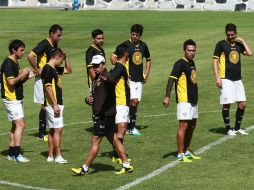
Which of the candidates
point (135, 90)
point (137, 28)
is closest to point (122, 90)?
point (137, 28)

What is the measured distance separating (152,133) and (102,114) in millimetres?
4755

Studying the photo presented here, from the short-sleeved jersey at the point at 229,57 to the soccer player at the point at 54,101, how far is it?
444 cm

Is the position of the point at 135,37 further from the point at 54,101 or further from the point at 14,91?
the point at 54,101

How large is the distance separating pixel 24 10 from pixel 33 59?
40.1 metres

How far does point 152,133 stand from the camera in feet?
66.8

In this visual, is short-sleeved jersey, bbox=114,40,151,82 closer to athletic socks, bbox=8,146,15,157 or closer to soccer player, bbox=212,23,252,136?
soccer player, bbox=212,23,252,136

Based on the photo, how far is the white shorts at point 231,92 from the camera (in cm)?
1984

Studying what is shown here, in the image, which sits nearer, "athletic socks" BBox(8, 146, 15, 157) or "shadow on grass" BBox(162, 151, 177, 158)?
"athletic socks" BBox(8, 146, 15, 157)

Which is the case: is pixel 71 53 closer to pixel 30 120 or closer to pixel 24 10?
pixel 30 120

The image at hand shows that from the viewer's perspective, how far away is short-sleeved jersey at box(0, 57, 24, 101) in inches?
677

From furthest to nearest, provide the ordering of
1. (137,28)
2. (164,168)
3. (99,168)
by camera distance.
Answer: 1. (137,28)
2. (99,168)
3. (164,168)

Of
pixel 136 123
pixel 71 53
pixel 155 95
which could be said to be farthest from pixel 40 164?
pixel 71 53

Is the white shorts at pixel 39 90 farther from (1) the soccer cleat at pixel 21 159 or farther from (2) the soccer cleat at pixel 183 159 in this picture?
(2) the soccer cleat at pixel 183 159

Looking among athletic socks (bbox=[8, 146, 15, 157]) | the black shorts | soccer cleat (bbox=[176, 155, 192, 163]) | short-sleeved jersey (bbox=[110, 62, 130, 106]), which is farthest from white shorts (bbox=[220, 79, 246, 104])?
athletic socks (bbox=[8, 146, 15, 157])
